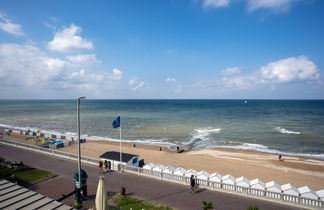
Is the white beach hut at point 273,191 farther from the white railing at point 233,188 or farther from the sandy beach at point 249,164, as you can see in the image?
the sandy beach at point 249,164

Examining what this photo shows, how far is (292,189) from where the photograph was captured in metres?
11.6

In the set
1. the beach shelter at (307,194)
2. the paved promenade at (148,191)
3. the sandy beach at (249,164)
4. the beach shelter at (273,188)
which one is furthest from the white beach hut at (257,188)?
the sandy beach at (249,164)

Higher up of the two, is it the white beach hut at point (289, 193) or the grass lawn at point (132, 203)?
the white beach hut at point (289, 193)

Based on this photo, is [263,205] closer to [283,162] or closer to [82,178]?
[82,178]

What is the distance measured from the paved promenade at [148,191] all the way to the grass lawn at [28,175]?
68 centimetres

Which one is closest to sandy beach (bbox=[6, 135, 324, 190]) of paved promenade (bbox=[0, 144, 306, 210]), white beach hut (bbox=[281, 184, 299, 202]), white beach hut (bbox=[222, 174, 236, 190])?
white beach hut (bbox=[222, 174, 236, 190])

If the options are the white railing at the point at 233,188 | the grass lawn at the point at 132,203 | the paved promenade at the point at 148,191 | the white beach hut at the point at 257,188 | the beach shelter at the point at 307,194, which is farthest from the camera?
the white beach hut at the point at 257,188

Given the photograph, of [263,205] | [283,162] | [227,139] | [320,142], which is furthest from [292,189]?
[320,142]

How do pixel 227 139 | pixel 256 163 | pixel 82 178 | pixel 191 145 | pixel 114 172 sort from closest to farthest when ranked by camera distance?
pixel 82 178 → pixel 114 172 → pixel 256 163 → pixel 191 145 → pixel 227 139

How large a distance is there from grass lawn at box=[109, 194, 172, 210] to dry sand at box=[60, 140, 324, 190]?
1293cm

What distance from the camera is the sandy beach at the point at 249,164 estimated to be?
20547 millimetres

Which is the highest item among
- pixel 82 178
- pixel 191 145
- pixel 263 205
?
pixel 82 178

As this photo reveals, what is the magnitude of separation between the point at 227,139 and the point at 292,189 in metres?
30.6

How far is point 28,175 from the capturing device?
15.0 metres
